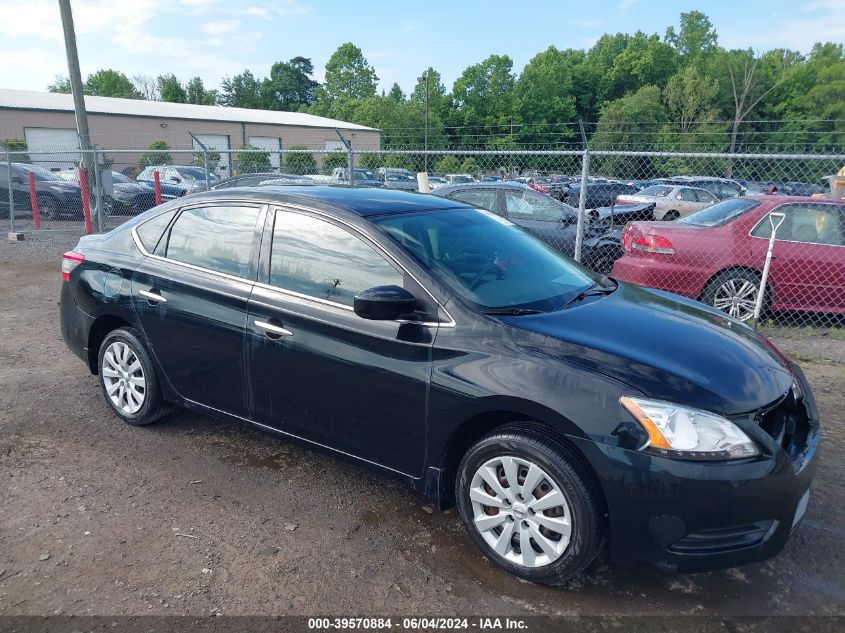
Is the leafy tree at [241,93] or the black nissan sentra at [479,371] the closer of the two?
the black nissan sentra at [479,371]

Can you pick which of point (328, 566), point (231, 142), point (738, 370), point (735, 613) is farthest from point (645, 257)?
point (231, 142)

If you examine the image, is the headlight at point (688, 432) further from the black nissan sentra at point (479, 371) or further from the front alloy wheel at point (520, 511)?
the front alloy wheel at point (520, 511)

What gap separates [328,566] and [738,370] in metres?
2.00

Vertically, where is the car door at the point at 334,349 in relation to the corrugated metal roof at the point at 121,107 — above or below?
below

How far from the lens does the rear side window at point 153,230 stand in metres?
4.09

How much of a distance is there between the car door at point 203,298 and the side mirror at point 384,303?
934mm

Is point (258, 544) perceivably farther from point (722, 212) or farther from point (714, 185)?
A: point (714, 185)

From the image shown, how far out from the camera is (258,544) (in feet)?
9.84

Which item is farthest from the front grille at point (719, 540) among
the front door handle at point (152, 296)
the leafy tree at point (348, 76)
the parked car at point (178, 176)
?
the leafy tree at point (348, 76)

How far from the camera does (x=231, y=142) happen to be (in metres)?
41.9

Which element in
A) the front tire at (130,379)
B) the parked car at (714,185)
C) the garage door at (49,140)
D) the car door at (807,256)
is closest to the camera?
the front tire at (130,379)

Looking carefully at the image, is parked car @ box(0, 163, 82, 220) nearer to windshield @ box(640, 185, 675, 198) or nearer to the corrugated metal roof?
windshield @ box(640, 185, 675, 198)

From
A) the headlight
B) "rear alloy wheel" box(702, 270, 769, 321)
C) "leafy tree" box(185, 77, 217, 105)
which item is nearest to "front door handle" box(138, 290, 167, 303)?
the headlight

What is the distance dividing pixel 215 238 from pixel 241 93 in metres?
109
